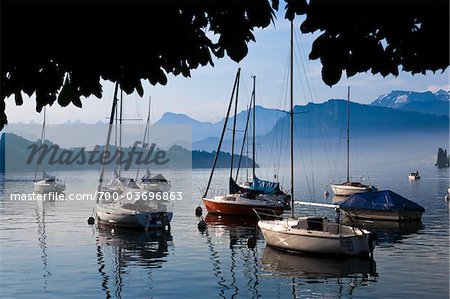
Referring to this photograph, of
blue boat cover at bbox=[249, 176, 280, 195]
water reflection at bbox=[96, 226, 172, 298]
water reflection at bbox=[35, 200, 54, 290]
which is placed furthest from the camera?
blue boat cover at bbox=[249, 176, 280, 195]

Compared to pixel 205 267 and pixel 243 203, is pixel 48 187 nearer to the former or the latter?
pixel 243 203

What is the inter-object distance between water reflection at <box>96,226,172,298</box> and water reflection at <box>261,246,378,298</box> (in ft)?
21.8

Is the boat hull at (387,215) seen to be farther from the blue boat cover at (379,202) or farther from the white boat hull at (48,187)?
the white boat hull at (48,187)

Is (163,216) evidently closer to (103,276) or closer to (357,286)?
(103,276)

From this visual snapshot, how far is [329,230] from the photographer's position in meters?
32.2

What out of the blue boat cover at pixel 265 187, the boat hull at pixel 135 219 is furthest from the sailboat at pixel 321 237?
the blue boat cover at pixel 265 187

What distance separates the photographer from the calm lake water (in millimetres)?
24859

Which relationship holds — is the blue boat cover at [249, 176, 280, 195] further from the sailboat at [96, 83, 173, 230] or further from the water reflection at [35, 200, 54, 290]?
the water reflection at [35, 200, 54, 290]

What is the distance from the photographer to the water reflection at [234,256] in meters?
25.4

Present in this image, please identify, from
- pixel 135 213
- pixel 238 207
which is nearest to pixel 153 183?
pixel 238 207

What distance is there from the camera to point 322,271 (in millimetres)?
28766

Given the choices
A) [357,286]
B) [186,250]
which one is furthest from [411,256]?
[186,250]

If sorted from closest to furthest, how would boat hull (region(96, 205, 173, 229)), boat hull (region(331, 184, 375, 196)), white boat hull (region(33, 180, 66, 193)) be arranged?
boat hull (region(96, 205, 173, 229)) → boat hull (region(331, 184, 375, 196)) → white boat hull (region(33, 180, 66, 193))

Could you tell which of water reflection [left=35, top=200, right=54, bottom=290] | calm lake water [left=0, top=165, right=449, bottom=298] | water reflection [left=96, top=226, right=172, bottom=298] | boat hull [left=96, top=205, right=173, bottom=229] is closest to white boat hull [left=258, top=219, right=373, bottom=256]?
calm lake water [left=0, top=165, right=449, bottom=298]
